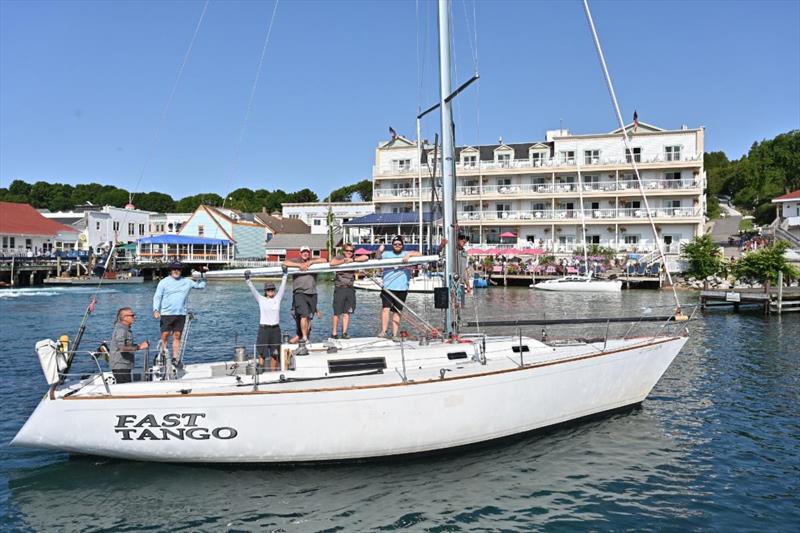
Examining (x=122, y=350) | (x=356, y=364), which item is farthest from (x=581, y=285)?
(x=122, y=350)

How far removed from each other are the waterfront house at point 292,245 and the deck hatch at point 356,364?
65564 millimetres

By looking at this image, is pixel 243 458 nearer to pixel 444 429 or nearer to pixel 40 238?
pixel 444 429

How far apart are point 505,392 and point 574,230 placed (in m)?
51.8

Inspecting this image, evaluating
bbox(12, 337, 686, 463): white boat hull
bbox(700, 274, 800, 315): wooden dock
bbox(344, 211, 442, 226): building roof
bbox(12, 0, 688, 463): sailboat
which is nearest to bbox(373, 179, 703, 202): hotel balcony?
bbox(344, 211, 442, 226): building roof

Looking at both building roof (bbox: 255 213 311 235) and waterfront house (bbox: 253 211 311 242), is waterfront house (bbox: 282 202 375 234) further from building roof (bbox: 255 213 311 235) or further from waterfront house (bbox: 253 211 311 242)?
waterfront house (bbox: 253 211 311 242)

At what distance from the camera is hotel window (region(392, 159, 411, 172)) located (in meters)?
65.5

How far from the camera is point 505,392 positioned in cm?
971

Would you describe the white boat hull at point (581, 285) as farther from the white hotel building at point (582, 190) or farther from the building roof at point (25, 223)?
the building roof at point (25, 223)

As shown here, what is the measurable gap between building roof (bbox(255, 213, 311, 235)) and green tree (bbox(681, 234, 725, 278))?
52.8 metres

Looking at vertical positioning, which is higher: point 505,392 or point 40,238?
point 40,238

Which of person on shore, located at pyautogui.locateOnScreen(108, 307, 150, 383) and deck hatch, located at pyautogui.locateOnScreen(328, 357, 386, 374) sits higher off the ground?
person on shore, located at pyautogui.locateOnScreen(108, 307, 150, 383)

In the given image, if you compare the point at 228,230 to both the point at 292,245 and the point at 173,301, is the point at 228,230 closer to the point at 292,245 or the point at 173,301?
the point at 292,245

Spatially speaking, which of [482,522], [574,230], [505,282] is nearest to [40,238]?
[505,282]

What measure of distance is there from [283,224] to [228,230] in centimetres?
1038
